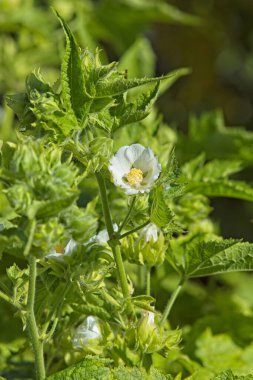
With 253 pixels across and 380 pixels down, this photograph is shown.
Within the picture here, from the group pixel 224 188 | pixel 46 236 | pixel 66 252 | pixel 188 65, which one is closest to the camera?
pixel 46 236

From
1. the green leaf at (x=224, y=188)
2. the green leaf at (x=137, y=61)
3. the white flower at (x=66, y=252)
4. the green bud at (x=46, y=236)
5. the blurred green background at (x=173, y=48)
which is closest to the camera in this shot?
the green bud at (x=46, y=236)

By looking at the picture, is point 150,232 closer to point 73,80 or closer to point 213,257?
point 213,257

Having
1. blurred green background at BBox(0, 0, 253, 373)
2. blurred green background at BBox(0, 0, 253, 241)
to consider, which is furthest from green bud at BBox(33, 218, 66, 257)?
blurred green background at BBox(0, 0, 253, 241)

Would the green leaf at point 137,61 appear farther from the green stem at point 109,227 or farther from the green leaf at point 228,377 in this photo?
the green leaf at point 228,377

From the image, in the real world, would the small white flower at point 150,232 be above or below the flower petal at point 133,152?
below

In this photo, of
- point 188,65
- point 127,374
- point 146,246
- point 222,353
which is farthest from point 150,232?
point 188,65

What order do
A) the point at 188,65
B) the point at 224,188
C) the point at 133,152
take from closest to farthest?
the point at 133,152 → the point at 224,188 → the point at 188,65

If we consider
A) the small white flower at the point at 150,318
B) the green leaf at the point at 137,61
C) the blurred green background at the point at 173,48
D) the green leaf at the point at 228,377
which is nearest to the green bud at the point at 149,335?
the small white flower at the point at 150,318

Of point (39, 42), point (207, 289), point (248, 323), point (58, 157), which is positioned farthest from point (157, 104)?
point (58, 157)
